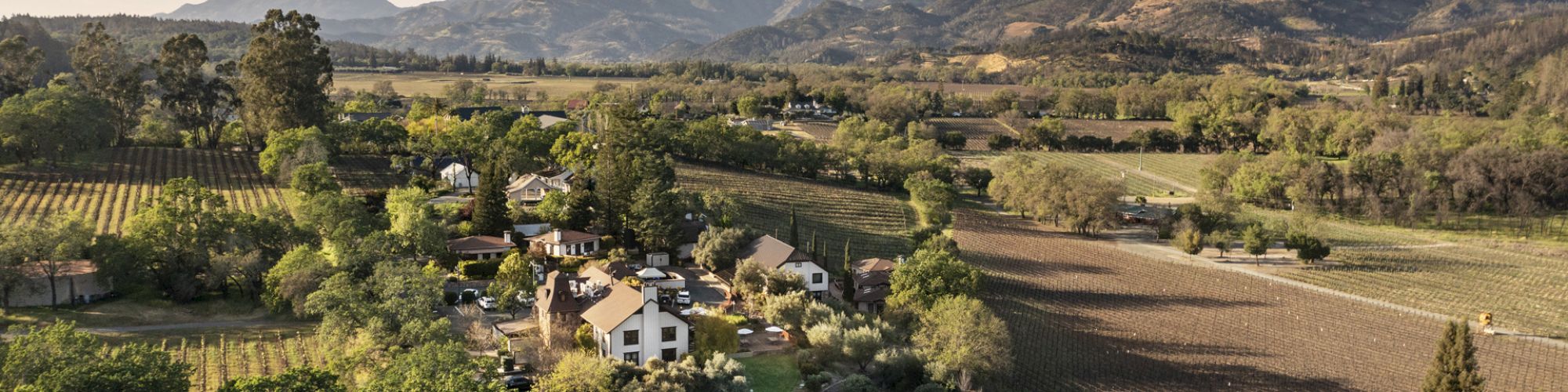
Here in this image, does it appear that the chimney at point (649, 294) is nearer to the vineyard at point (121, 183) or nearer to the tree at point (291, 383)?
the tree at point (291, 383)

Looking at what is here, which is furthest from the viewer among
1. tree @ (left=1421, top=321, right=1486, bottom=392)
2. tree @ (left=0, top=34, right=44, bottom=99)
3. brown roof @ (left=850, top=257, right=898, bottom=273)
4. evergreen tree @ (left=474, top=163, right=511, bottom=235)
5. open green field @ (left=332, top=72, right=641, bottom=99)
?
open green field @ (left=332, top=72, right=641, bottom=99)

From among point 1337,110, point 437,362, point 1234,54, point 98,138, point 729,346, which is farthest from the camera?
point 1234,54

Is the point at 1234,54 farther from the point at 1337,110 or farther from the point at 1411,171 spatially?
the point at 1411,171

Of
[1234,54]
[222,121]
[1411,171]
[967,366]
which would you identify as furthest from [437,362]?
[1234,54]

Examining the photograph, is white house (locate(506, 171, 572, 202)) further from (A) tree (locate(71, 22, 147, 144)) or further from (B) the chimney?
(A) tree (locate(71, 22, 147, 144))

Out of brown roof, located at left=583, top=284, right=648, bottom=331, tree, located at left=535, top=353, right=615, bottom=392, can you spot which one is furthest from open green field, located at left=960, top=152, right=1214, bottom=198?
tree, located at left=535, top=353, right=615, bottom=392

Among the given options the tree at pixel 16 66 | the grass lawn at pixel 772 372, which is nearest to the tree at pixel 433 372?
the grass lawn at pixel 772 372

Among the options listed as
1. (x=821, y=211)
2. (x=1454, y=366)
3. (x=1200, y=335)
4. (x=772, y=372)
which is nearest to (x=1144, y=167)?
(x=821, y=211)

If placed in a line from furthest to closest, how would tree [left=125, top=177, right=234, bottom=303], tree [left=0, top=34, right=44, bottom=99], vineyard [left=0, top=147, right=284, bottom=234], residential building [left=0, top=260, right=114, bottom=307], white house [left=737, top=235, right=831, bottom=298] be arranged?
tree [left=0, top=34, right=44, bottom=99], vineyard [left=0, top=147, right=284, bottom=234], white house [left=737, top=235, right=831, bottom=298], tree [left=125, top=177, right=234, bottom=303], residential building [left=0, top=260, right=114, bottom=307]
